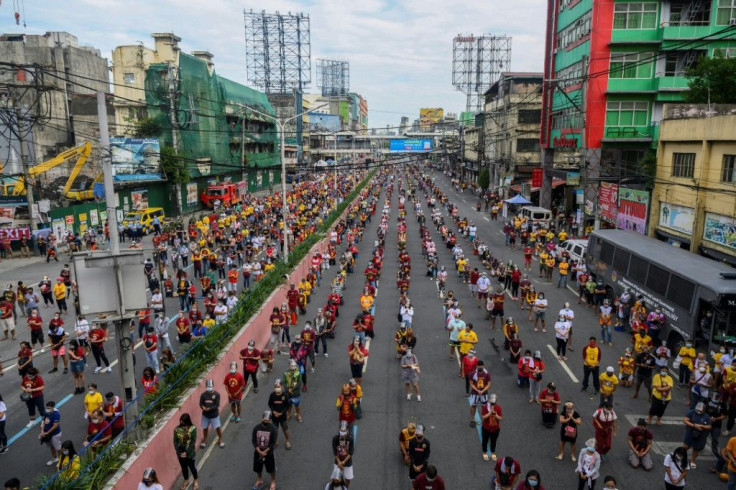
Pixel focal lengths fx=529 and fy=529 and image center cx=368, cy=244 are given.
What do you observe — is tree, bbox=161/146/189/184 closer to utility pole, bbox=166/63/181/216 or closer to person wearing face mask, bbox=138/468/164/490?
utility pole, bbox=166/63/181/216

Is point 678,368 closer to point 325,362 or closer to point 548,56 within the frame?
point 325,362

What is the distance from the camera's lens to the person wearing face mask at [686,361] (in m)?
13.2

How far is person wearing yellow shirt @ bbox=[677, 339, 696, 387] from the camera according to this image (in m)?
13.2

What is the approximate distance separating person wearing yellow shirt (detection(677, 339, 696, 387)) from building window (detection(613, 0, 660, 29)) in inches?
1229

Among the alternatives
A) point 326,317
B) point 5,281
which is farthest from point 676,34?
point 5,281

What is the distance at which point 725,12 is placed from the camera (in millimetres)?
34219

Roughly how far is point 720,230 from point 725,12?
65.4 feet

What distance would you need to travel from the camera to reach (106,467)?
26.9ft

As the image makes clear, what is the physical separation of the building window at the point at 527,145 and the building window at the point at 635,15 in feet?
89.6

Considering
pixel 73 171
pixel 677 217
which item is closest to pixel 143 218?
pixel 73 171

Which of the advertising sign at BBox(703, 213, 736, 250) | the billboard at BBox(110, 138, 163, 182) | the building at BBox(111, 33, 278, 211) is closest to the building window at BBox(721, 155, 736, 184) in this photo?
the advertising sign at BBox(703, 213, 736, 250)

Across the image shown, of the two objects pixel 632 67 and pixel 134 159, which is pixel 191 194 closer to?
pixel 134 159

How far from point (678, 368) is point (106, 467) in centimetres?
1362

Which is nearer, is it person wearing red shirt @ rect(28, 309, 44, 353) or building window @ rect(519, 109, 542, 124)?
person wearing red shirt @ rect(28, 309, 44, 353)
